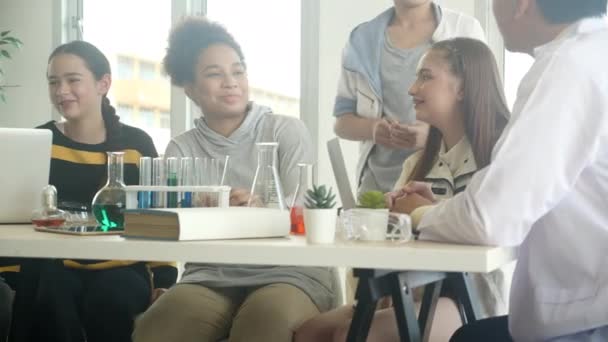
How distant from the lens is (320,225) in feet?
5.30

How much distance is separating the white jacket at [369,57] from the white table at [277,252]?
1192 millimetres

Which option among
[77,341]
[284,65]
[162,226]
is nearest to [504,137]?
[162,226]

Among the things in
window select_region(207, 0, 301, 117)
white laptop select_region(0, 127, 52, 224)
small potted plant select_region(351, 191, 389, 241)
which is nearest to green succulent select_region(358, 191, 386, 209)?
small potted plant select_region(351, 191, 389, 241)

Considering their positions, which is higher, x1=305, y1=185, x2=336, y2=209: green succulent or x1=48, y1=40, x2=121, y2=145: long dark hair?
x1=48, y1=40, x2=121, y2=145: long dark hair

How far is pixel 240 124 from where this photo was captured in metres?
2.75

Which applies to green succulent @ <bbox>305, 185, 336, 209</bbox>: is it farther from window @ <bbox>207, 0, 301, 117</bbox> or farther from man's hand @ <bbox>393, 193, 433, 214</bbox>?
window @ <bbox>207, 0, 301, 117</bbox>

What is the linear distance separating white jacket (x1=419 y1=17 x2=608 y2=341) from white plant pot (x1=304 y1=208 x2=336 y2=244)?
0.22m

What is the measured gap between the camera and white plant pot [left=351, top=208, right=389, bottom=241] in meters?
1.67

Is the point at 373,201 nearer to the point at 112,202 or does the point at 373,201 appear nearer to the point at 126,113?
the point at 112,202

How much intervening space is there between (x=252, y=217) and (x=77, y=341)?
1062mm

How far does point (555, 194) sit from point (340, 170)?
0.59 metres

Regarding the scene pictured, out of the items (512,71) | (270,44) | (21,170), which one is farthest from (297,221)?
(270,44)

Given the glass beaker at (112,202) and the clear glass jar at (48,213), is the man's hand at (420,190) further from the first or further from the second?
the clear glass jar at (48,213)

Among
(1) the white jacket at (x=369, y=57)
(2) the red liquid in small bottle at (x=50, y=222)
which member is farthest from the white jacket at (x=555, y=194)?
(1) the white jacket at (x=369, y=57)
